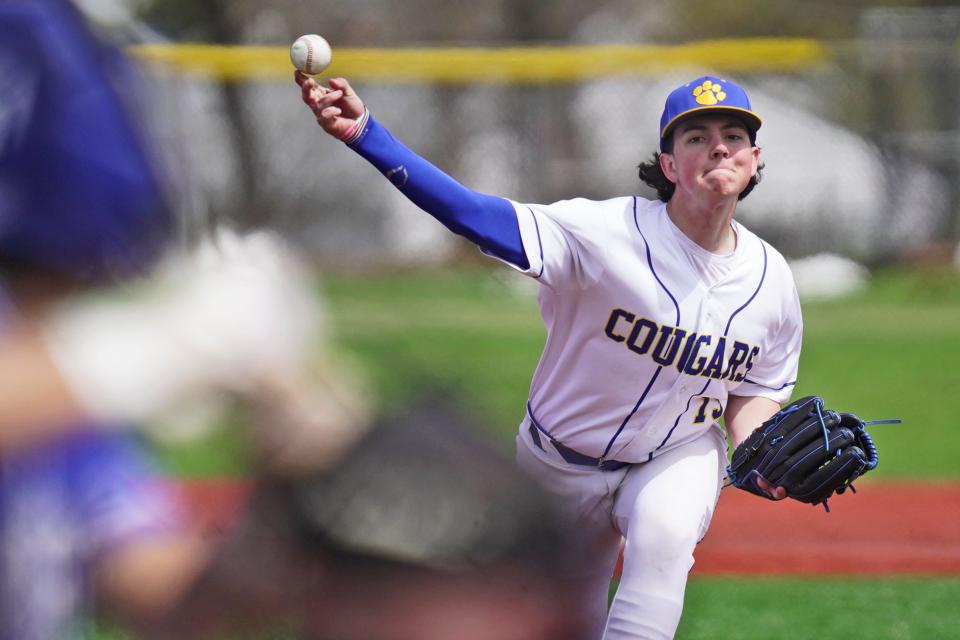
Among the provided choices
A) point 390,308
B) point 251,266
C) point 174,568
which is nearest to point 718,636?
point 174,568

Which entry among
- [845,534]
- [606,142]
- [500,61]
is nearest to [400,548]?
[845,534]

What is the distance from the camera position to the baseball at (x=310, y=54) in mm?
3289

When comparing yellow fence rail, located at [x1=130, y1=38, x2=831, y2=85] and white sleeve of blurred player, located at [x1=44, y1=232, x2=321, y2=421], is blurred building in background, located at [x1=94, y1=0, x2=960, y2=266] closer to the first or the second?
yellow fence rail, located at [x1=130, y1=38, x2=831, y2=85]

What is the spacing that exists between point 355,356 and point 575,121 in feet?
37.5

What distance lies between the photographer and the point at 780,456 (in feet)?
11.9

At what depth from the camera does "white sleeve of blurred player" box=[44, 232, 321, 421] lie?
131 cm

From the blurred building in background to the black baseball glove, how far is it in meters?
7.92

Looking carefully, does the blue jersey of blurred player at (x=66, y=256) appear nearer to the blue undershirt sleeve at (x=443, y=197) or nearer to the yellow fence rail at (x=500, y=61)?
the blue undershirt sleeve at (x=443, y=197)

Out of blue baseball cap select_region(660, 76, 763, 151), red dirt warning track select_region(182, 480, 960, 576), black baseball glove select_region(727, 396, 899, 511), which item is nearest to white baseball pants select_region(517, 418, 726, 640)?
black baseball glove select_region(727, 396, 899, 511)

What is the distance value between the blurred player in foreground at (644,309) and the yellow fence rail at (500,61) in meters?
8.08

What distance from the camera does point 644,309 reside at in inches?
142

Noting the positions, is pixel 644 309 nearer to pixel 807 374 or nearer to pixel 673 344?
pixel 673 344

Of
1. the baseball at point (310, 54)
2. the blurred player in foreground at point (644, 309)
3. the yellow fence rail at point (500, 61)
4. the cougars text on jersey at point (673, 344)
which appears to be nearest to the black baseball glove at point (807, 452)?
the blurred player in foreground at point (644, 309)

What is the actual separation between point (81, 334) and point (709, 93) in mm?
2354
